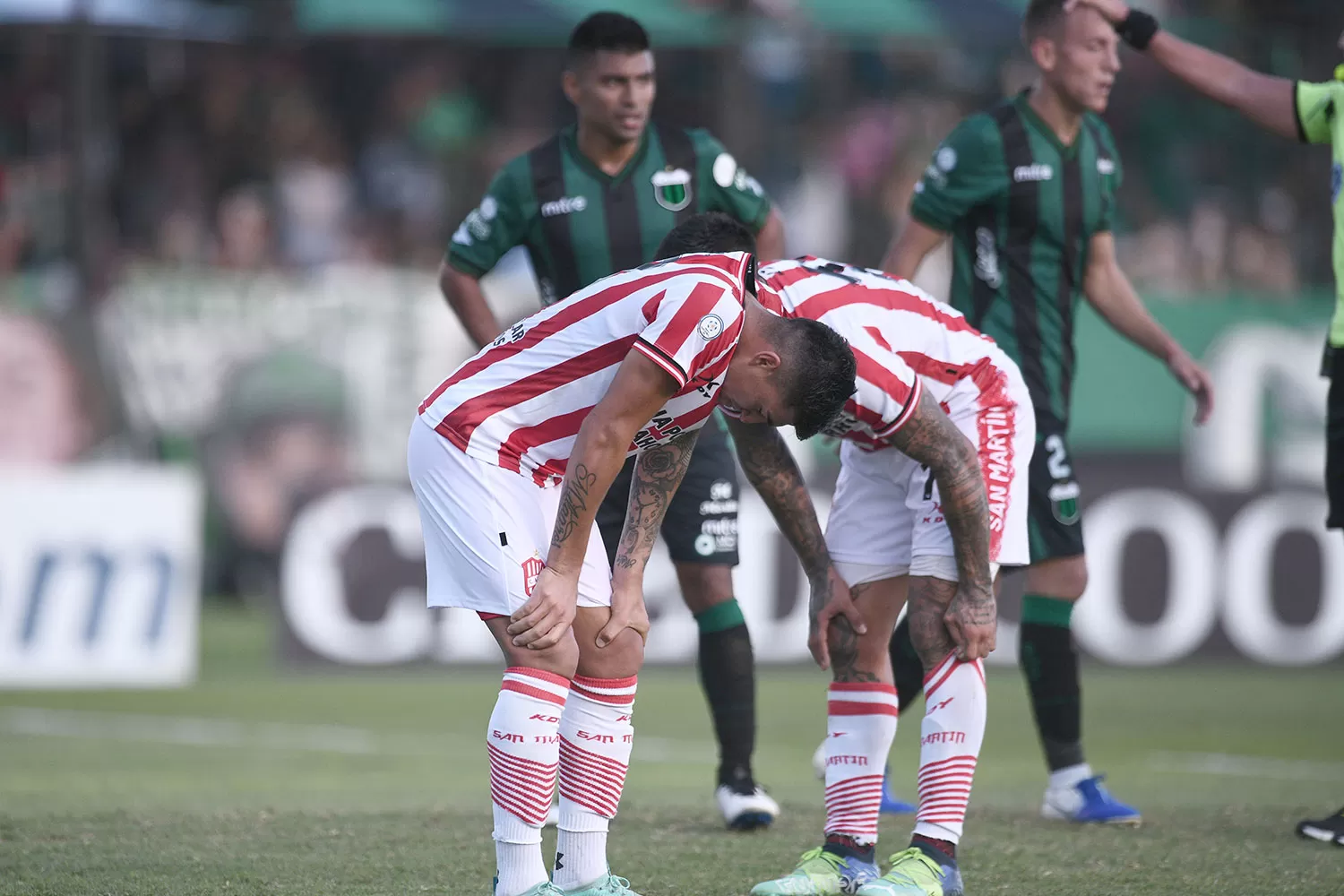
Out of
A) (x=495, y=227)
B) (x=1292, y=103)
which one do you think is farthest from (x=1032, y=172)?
(x=495, y=227)

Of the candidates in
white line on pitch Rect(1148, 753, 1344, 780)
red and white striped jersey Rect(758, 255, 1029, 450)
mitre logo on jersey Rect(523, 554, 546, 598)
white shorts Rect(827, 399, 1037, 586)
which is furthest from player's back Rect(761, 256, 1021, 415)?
white line on pitch Rect(1148, 753, 1344, 780)

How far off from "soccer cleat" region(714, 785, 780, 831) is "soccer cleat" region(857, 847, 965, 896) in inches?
45.2

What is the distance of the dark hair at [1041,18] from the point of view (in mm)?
6809

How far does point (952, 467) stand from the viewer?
5109 millimetres

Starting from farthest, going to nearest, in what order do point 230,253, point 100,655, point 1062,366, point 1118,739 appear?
point 230,253, point 100,655, point 1118,739, point 1062,366

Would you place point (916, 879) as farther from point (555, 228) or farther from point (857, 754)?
point (555, 228)

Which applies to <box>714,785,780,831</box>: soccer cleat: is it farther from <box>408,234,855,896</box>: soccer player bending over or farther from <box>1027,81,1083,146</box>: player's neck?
<box>1027,81,1083,146</box>: player's neck

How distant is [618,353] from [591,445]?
33 centimetres

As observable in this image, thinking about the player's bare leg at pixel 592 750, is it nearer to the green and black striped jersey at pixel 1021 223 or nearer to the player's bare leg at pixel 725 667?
the player's bare leg at pixel 725 667

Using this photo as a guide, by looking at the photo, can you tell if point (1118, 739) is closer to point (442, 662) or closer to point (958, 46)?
point (442, 662)

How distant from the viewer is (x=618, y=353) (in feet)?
15.9

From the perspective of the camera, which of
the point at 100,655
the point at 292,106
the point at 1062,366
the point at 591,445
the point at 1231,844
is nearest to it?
the point at 591,445

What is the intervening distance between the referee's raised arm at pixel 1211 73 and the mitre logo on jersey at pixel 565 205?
1.90 meters

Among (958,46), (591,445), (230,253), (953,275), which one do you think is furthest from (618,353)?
(958,46)
